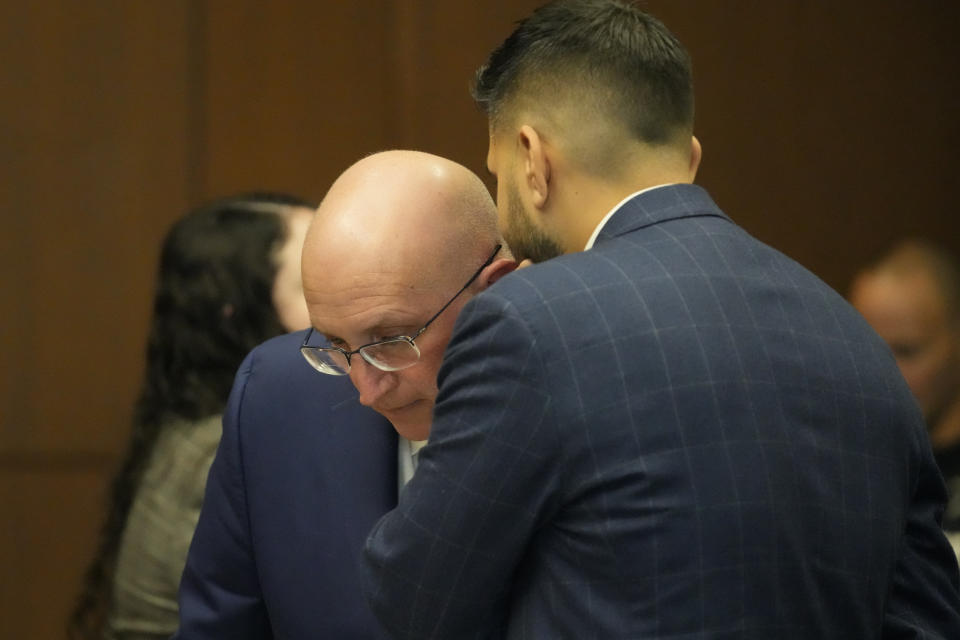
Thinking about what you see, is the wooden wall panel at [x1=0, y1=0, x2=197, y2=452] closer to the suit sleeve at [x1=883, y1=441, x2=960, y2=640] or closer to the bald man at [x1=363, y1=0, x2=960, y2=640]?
the bald man at [x1=363, y1=0, x2=960, y2=640]

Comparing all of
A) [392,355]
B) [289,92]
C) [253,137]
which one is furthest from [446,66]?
[392,355]

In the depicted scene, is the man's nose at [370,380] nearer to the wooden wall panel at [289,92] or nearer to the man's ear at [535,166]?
the man's ear at [535,166]

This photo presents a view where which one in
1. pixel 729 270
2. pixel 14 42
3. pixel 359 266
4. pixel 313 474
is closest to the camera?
pixel 729 270

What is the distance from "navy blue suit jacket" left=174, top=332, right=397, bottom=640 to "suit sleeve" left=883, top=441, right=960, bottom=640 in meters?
0.63

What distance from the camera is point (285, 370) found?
1.79 meters

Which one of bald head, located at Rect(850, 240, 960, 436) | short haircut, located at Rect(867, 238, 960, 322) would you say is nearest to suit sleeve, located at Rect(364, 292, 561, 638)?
bald head, located at Rect(850, 240, 960, 436)

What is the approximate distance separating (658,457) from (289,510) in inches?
25.9

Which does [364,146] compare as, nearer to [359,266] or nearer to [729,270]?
[359,266]

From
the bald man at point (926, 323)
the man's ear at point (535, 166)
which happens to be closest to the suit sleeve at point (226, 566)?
the man's ear at point (535, 166)

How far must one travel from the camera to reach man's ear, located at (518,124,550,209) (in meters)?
1.43

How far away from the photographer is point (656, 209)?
1.37 m

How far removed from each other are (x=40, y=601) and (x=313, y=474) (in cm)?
225

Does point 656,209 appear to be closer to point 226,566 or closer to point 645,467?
point 645,467

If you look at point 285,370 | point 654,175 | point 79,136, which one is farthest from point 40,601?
point 654,175
